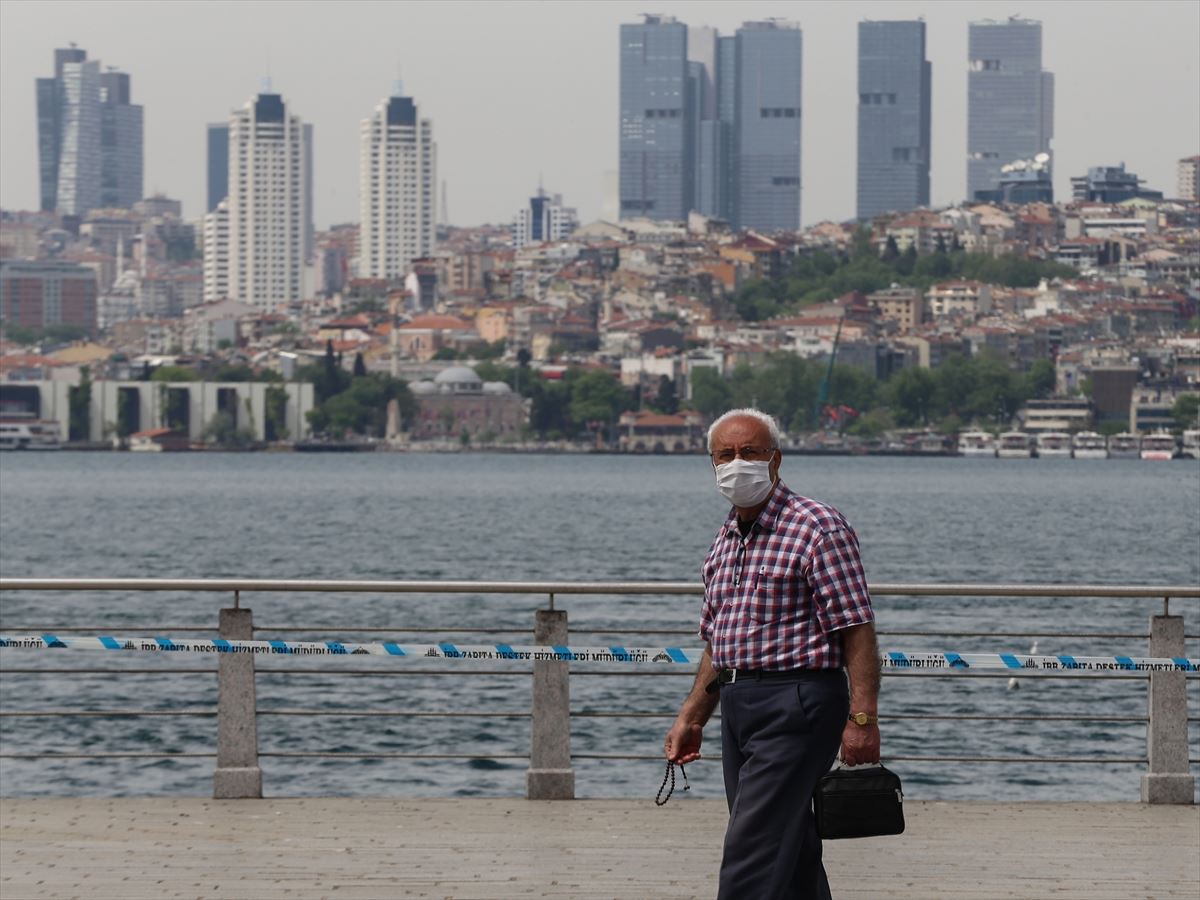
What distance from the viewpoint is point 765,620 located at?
198 inches

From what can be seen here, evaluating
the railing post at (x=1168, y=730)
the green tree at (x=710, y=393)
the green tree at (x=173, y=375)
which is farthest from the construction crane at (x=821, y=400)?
the railing post at (x=1168, y=730)

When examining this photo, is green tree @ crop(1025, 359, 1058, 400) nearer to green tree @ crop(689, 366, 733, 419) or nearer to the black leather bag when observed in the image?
green tree @ crop(689, 366, 733, 419)

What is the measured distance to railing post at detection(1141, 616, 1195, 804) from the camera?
771 cm

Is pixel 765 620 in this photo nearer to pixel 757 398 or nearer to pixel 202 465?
pixel 202 465

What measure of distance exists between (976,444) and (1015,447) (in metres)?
2.80

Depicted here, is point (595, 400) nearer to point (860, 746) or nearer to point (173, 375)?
point (173, 375)

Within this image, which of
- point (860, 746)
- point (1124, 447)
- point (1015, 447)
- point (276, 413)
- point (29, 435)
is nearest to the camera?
point (860, 746)

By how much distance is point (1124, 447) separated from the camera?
161 meters

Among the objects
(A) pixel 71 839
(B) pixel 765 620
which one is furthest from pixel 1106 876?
(A) pixel 71 839

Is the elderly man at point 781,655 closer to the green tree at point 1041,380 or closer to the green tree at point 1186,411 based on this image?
the green tree at point 1186,411

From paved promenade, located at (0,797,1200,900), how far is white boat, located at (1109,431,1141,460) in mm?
156530

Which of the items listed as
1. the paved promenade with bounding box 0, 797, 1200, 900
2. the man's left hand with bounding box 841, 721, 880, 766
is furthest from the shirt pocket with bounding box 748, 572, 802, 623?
the paved promenade with bounding box 0, 797, 1200, 900

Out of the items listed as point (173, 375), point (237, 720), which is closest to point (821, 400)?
point (173, 375)

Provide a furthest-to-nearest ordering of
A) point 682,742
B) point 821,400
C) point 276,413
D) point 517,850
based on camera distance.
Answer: point 276,413
point 821,400
point 517,850
point 682,742
